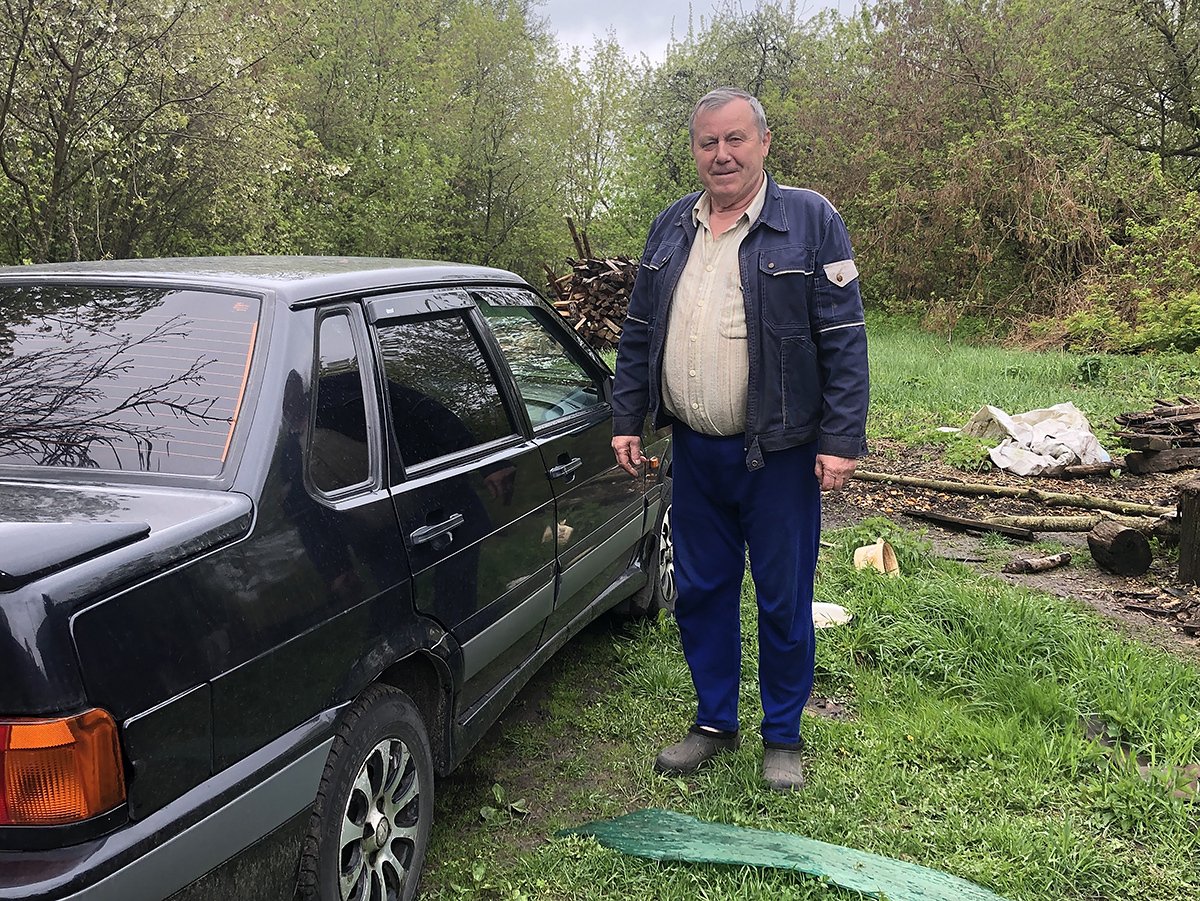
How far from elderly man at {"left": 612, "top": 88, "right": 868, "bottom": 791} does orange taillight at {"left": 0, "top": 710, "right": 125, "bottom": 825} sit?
1.98 meters

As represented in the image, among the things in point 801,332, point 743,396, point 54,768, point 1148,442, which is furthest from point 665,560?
point 1148,442

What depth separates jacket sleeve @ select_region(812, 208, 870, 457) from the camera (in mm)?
2867

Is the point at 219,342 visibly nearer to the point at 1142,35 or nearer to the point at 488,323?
the point at 488,323

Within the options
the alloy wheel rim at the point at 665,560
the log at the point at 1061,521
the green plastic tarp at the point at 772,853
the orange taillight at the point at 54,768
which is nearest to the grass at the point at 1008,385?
the log at the point at 1061,521

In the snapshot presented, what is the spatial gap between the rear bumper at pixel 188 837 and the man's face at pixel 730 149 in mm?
1931

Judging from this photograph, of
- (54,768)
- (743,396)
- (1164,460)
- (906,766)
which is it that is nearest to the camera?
(54,768)

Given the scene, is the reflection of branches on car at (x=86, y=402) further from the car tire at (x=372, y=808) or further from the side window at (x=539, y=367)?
the side window at (x=539, y=367)

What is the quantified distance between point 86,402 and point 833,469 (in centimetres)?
200

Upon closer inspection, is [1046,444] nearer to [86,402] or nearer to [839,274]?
[839,274]

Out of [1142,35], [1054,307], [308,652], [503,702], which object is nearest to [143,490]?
[308,652]

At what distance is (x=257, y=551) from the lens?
1.88 m

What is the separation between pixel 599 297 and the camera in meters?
18.4

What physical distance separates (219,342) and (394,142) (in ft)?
96.3

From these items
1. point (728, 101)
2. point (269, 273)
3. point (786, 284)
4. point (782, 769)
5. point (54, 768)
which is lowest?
point (782, 769)
